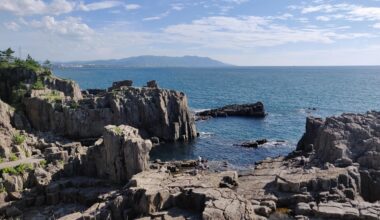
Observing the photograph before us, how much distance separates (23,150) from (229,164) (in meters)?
33.1

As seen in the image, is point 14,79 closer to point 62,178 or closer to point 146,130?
point 146,130

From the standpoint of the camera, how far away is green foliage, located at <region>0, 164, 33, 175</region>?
51.6m

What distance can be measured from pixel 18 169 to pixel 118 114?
3763 centimetres

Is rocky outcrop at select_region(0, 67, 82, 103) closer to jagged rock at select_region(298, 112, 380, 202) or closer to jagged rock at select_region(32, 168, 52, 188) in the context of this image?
jagged rock at select_region(32, 168, 52, 188)

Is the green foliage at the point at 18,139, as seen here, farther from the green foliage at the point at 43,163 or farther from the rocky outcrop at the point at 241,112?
the rocky outcrop at the point at 241,112

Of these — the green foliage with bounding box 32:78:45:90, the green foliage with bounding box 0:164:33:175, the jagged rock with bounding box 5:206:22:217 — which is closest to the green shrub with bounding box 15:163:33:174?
the green foliage with bounding box 0:164:33:175

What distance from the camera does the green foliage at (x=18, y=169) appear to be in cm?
5159

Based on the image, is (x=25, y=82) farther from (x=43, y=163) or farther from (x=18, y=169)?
(x=18, y=169)

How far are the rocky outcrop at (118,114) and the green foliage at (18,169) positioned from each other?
3129cm

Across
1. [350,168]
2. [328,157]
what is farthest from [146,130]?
[350,168]

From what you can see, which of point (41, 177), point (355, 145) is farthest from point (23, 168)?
point (355, 145)

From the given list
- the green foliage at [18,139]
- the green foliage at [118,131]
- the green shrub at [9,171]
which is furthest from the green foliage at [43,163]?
the green foliage at [118,131]

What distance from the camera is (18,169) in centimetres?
5238

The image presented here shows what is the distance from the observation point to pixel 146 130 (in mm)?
92500
